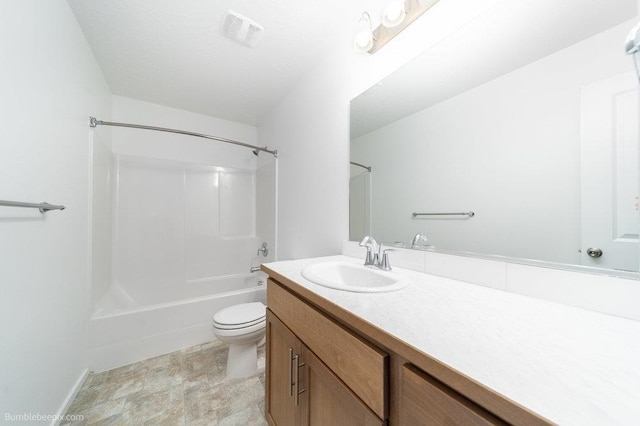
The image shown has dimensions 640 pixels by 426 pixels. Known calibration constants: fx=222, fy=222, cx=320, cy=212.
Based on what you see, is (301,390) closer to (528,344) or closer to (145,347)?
(528,344)

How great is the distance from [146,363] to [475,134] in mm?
2506

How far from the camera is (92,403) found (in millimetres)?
1297

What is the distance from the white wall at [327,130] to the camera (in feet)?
3.33

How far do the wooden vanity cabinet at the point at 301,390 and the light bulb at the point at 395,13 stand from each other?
1420mm

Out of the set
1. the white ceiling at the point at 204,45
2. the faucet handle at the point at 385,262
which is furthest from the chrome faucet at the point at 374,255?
the white ceiling at the point at 204,45

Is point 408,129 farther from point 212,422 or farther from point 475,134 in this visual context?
point 212,422

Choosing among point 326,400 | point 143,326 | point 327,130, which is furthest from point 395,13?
point 143,326

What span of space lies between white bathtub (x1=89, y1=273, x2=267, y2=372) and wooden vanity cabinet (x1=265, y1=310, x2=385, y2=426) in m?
1.17

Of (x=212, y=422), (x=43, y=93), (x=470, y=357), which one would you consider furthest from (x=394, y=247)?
(x=43, y=93)

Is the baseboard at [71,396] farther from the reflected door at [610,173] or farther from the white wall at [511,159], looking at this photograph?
the reflected door at [610,173]

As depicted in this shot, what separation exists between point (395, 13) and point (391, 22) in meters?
0.03

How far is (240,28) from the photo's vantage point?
4.62 feet

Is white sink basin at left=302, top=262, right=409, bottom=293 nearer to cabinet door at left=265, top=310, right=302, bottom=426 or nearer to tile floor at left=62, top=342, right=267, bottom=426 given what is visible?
cabinet door at left=265, top=310, right=302, bottom=426

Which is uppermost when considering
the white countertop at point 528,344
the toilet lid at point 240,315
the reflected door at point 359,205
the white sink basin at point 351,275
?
the reflected door at point 359,205
